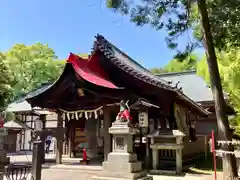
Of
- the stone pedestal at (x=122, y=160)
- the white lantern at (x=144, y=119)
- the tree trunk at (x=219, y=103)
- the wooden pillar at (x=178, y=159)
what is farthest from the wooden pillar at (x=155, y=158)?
the tree trunk at (x=219, y=103)

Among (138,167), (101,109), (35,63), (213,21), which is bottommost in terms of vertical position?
(138,167)

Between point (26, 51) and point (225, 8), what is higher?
point (26, 51)

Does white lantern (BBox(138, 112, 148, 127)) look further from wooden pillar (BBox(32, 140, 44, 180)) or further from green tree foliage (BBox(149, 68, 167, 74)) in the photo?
green tree foliage (BBox(149, 68, 167, 74))

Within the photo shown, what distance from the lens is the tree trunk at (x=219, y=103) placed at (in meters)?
7.76

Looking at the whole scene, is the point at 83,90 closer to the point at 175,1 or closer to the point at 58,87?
the point at 58,87

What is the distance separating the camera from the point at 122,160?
8938mm

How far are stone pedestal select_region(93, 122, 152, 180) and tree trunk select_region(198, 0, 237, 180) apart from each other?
118 inches

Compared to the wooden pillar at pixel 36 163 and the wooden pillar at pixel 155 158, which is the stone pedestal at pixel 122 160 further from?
the wooden pillar at pixel 155 158

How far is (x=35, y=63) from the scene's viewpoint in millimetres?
28375

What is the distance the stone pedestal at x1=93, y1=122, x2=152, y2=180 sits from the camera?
28.7ft

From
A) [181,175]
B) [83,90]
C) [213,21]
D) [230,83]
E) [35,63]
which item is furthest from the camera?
[35,63]

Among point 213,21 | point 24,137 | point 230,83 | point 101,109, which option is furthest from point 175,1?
point 24,137

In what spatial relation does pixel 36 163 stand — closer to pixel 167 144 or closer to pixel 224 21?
pixel 167 144

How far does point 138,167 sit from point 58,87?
20.2 ft
